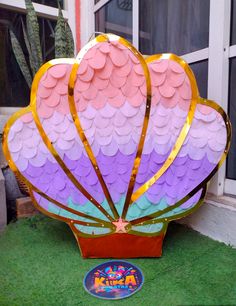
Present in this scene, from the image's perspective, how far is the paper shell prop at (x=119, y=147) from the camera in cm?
Result: 89

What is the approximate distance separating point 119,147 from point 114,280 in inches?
18.3

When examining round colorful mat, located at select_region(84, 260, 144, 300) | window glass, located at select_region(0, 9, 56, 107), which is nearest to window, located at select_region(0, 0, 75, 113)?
window glass, located at select_region(0, 9, 56, 107)

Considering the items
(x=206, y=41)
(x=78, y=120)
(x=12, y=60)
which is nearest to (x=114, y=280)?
(x=78, y=120)

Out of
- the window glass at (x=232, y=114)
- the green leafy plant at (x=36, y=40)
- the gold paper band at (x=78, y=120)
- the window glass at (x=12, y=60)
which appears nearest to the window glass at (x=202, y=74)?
the window glass at (x=232, y=114)

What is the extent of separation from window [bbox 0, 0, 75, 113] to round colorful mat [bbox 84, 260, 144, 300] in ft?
4.16

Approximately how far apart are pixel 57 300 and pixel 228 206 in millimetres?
719

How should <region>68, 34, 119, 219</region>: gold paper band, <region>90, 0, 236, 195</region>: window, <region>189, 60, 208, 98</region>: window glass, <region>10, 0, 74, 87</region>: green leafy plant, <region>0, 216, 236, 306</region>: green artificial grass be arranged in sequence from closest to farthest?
1. <region>0, 216, 236, 306</region>: green artificial grass
2. <region>68, 34, 119, 219</region>: gold paper band
3. <region>90, 0, 236, 195</region>: window
4. <region>189, 60, 208, 98</region>: window glass
5. <region>10, 0, 74, 87</region>: green leafy plant

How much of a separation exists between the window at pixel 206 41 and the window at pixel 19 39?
77cm

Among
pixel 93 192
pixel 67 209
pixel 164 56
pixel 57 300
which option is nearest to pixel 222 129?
pixel 164 56

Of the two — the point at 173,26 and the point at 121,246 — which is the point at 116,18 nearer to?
the point at 173,26

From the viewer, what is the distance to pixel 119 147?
3.01 ft

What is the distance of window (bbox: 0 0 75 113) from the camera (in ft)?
5.36

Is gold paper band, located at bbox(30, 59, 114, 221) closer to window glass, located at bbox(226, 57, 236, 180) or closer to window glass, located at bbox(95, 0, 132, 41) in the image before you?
window glass, located at bbox(226, 57, 236, 180)

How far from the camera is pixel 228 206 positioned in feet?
3.23
